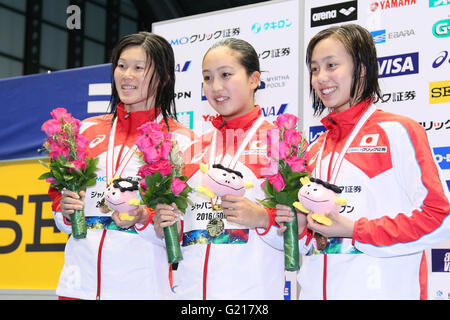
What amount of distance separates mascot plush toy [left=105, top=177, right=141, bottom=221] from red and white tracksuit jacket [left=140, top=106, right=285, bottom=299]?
17 cm

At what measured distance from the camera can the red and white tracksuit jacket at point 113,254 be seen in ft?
8.48

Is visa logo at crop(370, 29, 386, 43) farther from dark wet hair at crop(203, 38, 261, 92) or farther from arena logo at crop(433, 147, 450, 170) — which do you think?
dark wet hair at crop(203, 38, 261, 92)

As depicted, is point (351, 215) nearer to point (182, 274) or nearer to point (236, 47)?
point (182, 274)

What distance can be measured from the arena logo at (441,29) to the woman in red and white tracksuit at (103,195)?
69.5 inches

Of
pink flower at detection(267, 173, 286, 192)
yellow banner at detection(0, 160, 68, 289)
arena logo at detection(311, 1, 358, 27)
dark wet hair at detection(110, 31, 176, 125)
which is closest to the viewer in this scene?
pink flower at detection(267, 173, 286, 192)

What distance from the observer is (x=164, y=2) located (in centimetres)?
1400

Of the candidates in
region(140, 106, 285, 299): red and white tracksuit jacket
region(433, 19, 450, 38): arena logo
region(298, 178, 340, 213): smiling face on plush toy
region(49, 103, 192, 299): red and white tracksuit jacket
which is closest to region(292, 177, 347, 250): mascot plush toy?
region(298, 178, 340, 213): smiling face on plush toy

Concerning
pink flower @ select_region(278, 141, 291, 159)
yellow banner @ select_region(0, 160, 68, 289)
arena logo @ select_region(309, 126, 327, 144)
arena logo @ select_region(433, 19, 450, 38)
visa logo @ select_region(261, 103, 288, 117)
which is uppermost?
arena logo @ select_region(433, 19, 450, 38)

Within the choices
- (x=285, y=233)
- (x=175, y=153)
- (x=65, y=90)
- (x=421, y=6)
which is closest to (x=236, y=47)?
(x=175, y=153)

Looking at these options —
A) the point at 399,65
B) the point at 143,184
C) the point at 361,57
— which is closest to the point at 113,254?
the point at 143,184

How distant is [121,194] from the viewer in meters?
2.40

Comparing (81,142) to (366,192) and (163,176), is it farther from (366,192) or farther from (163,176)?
(366,192)

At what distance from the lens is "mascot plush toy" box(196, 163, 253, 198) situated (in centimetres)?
224
